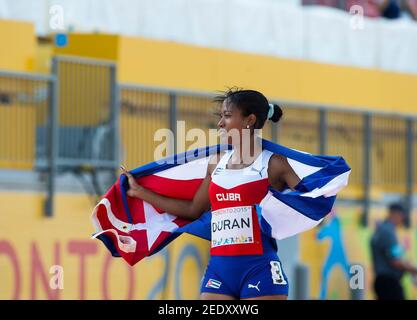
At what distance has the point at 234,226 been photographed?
9773mm

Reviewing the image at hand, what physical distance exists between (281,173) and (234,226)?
555mm

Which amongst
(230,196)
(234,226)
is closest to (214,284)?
(234,226)

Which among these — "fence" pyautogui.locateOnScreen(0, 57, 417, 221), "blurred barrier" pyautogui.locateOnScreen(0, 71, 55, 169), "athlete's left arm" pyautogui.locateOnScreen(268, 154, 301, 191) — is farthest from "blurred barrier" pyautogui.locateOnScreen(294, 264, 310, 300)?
"athlete's left arm" pyautogui.locateOnScreen(268, 154, 301, 191)

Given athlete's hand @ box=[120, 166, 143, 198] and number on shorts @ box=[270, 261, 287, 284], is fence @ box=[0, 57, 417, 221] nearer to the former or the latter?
athlete's hand @ box=[120, 166, 143, 198]

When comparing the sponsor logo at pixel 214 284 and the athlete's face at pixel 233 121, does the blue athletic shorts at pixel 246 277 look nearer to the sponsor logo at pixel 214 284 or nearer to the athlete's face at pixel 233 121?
the sponsor logo at pixel 214 284

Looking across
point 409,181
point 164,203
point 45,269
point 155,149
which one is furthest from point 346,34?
point 164,203

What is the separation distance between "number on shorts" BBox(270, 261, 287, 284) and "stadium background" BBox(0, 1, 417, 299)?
18.9 ft

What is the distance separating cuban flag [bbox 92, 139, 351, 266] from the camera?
394 inches

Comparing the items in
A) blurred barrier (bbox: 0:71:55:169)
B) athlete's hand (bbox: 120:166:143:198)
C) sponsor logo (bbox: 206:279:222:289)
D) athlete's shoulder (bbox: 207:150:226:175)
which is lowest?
sponsor logo (bbox: 206:279:222:289)

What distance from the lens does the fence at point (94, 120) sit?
1567 centimetres

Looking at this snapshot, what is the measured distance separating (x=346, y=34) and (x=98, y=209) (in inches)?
463

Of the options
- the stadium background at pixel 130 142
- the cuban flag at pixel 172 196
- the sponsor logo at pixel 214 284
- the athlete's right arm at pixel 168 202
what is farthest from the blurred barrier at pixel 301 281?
the sponsor logo at pixel 214 284

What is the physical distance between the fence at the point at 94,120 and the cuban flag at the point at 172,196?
5.03 metres

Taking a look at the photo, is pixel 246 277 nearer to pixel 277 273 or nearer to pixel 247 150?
pixel 277 273
